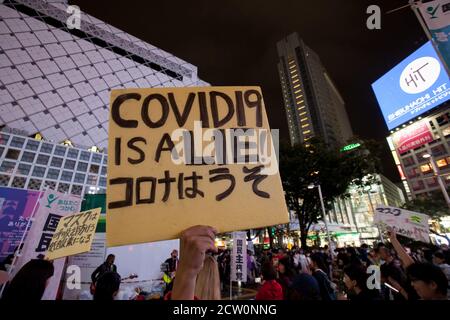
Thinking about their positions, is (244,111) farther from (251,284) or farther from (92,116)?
(92,116)

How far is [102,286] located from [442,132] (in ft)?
232

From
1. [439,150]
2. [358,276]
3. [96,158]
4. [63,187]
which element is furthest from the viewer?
[439,150]

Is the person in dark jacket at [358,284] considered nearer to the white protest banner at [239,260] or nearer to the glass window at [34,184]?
the white protest banner at [239,260]

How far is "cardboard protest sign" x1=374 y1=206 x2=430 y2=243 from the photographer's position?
5.22m

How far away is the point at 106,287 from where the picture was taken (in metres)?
2.43

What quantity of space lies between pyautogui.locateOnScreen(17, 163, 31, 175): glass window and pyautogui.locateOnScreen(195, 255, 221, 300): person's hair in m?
51.8

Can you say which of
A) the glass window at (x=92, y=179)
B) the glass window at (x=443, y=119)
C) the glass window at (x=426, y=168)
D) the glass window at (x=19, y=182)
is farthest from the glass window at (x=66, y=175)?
the glass window at (x=443, y=119)

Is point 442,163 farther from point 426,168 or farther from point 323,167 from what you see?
point 323,167

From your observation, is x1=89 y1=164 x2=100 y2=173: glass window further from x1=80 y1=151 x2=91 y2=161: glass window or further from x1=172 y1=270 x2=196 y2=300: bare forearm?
x1=172 y1=270 x2=196 y2=300: bare forearm

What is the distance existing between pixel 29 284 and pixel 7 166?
5111 centimetres

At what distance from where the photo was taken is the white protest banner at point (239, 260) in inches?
322

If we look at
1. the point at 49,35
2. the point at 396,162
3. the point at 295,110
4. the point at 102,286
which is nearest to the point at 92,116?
the point at 49,35

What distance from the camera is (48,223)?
5418mm

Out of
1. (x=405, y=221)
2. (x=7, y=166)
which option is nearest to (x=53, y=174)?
(x=7, y=166)
